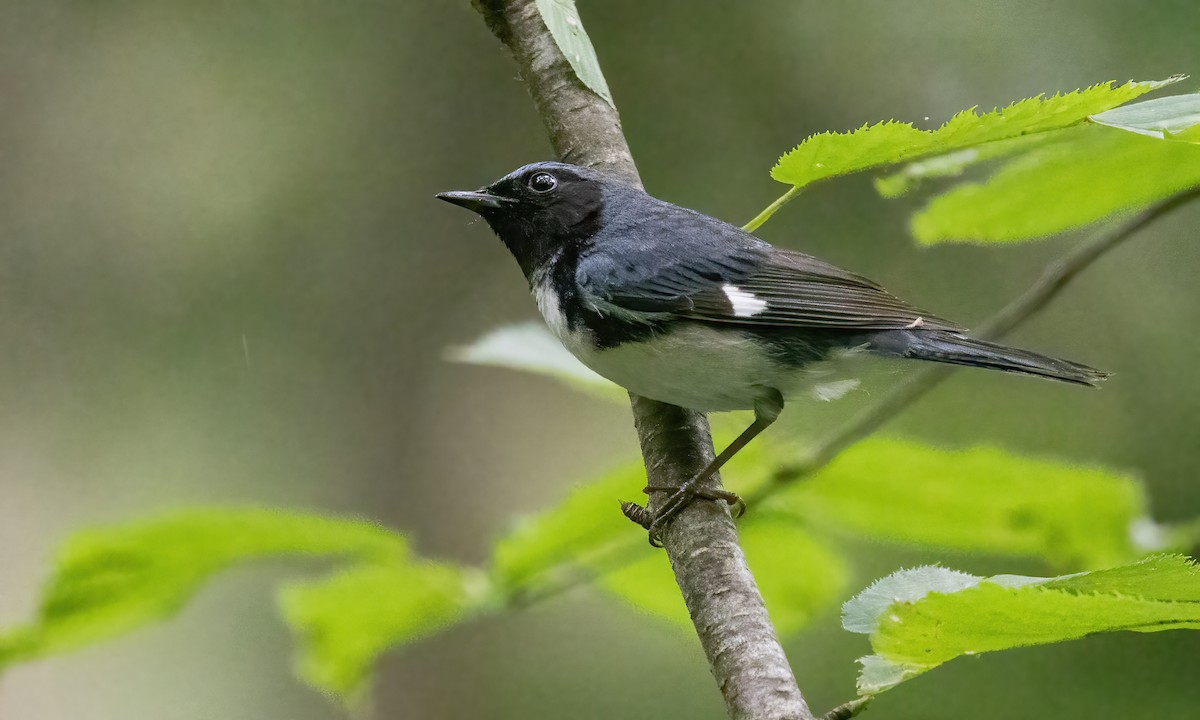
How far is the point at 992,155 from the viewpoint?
5.43 ft

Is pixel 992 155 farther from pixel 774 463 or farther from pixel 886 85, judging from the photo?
pixel 886 85

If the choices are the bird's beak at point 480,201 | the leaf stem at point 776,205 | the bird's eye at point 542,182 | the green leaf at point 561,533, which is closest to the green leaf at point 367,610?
the green leaf at point 561,533

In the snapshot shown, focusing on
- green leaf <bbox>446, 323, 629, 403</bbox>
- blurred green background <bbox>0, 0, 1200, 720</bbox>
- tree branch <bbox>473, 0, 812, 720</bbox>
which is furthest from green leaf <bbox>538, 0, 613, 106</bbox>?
blurred green background <bbox>0, 0, 1200, 720</bbox>

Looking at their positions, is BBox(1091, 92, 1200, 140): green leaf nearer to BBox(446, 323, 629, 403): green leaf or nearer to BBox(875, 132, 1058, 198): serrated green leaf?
BBox(875, 132, 1058, 198): serrated green leaf

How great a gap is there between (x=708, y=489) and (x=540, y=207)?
41.9 inches

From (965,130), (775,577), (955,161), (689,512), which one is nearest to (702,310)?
(689,512)

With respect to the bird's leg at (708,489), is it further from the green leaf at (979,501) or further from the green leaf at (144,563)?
the green leaf at (144,563)

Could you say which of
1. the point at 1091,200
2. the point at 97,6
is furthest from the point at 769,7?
the point at 1091,200

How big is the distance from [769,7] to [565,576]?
4.73m

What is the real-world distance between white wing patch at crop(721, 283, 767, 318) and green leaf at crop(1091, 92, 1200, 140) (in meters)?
1.17

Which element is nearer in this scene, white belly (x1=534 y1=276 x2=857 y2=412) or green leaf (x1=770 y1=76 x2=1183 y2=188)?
green leaf (x1=770 y1=76 x2=1183 y2=188)

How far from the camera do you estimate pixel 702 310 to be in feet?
8.36

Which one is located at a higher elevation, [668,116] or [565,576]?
[668,116]

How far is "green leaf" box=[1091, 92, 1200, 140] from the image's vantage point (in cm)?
127
